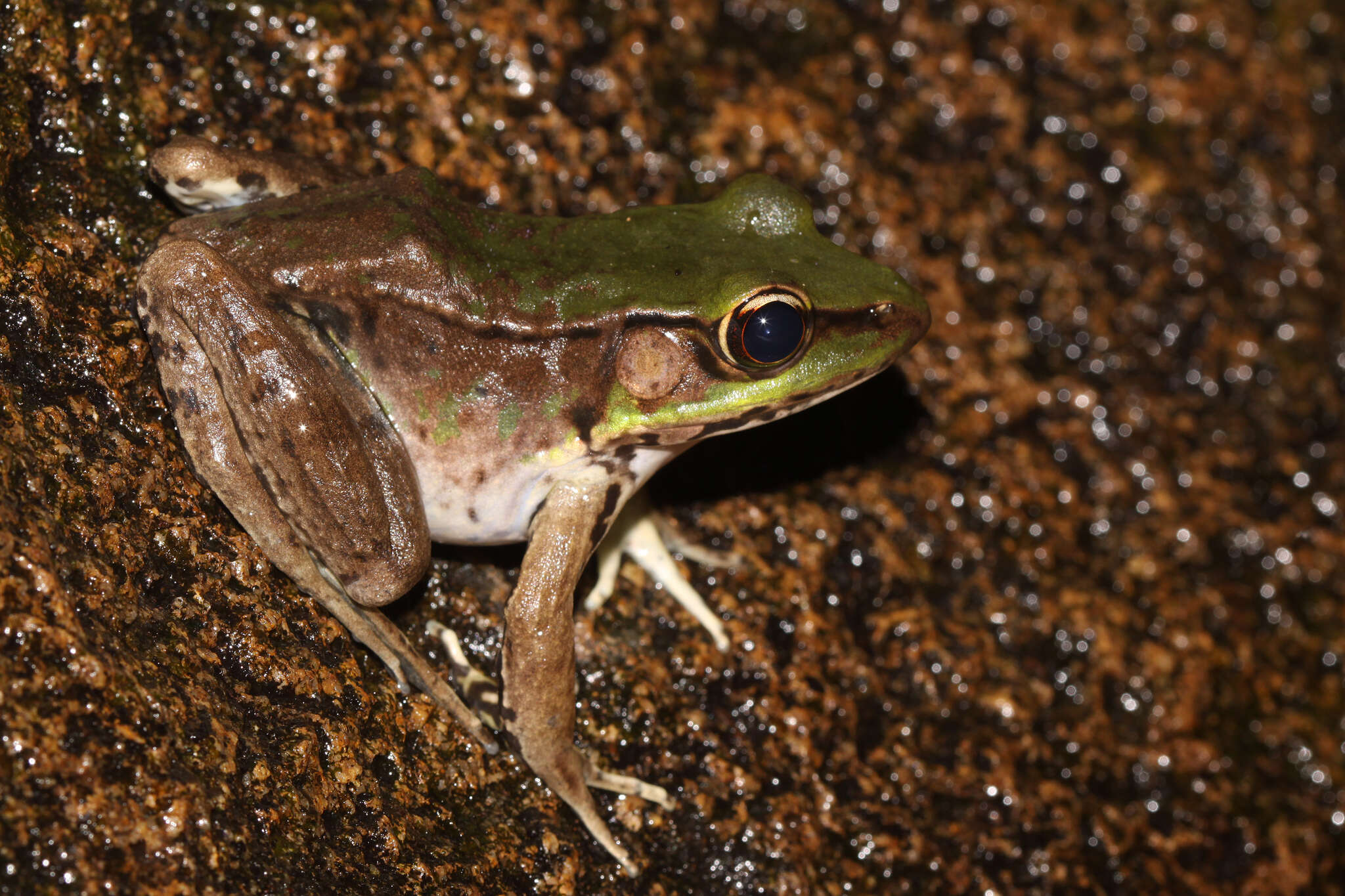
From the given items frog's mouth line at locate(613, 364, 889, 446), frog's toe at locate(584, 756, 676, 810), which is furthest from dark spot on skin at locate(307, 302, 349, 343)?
frog's toe at locate(584, 756, 676, 810)

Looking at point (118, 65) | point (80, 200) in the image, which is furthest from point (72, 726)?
point (118, 65)

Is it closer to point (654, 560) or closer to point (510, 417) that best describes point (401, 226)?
point (510, 417)

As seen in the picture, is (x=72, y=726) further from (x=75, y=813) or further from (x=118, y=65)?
(x=118, y=65)

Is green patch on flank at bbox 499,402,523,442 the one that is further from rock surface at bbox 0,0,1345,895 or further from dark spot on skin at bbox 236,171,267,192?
dark spot on skin at bbox 236,171,267,192

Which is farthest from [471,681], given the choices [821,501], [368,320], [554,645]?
[821,501]

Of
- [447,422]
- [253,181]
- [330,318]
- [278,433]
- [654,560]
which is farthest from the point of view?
[654,560]

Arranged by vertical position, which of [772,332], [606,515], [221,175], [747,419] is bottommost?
[606,515]
